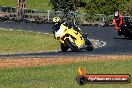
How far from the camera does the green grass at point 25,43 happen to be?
29375 millimetres

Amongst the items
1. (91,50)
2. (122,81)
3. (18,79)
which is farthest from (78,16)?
(122,81)

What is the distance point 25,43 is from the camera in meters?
31.3

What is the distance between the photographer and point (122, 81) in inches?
297

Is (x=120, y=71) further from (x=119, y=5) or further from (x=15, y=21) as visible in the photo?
(x=119, y=5)

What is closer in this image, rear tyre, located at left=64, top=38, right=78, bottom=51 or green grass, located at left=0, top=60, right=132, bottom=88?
green grass, located at left=0, top=60, right=132, bottom=88

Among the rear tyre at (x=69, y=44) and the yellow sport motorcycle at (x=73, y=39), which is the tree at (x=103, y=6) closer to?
the yellow sport motorcycle at (x=73, y=39)

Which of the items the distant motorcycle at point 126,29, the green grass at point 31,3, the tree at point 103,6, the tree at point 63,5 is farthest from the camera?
the green grass at point 31,3

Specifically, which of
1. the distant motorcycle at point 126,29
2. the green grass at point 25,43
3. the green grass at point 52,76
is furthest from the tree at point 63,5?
the green grass at point 52,76

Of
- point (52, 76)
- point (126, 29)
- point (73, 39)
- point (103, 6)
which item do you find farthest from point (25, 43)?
point (103, 6)

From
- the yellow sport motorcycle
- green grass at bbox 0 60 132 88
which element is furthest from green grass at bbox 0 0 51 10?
green grass at bbox 0 60 132 88

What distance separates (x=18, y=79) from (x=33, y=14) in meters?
39.0

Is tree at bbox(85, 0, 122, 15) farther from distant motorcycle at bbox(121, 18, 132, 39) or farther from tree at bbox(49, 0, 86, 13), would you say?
distant motorcycle at bbox(121, 18, 132, 39)

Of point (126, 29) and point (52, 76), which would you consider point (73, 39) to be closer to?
point (126, 29)

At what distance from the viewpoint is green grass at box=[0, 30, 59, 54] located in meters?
29.4
